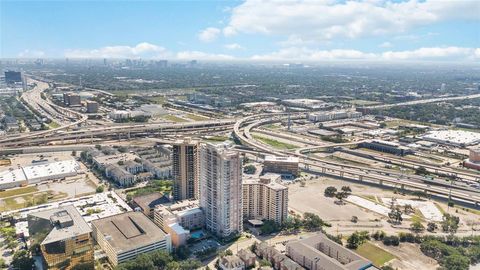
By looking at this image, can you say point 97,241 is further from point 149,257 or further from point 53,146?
point 53,146

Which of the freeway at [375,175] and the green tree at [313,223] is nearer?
the green tree at [313,223]

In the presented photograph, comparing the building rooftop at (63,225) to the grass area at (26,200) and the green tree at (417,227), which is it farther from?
the green tree at (417,227)

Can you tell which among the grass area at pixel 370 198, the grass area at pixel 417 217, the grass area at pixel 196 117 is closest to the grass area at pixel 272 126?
the grass area at pixel 196 117

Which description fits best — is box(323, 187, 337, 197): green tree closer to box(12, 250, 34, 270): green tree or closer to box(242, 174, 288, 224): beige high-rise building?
box(242, 174, 288, 224): beige high-rise building

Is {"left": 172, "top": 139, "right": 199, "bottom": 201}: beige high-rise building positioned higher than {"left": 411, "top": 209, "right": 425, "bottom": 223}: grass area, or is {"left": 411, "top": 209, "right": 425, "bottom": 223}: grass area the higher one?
{"left": 172, "top": 139, "right": 199, "bottom": 201}: beige high-rise building

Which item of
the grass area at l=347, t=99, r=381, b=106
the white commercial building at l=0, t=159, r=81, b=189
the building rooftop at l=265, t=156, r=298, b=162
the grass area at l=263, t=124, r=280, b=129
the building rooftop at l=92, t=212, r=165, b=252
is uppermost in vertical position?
the grass area at l=347, t=99, r=381, b=106

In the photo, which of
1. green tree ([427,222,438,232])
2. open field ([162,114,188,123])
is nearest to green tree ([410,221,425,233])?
green tree ([427,222,438,232])

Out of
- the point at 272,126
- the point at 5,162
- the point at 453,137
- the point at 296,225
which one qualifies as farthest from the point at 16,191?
the point at 453,137

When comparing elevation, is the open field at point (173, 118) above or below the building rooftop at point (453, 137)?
below
